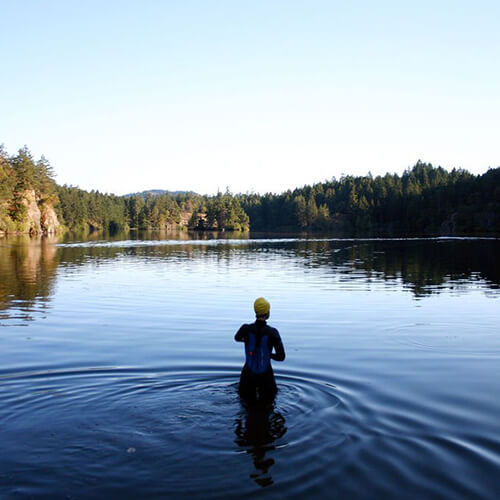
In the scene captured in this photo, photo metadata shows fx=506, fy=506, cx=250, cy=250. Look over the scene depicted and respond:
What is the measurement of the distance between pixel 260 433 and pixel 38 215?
145974mm

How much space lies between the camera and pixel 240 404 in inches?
386

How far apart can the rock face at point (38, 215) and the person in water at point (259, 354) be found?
13403cm

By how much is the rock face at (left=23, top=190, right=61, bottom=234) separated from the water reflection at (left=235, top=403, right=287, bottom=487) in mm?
134564

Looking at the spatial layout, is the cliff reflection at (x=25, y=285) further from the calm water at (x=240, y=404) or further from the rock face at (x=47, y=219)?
the rock face at (x=47, y=219)

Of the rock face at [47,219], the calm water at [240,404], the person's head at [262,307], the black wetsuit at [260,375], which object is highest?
the rock face at [47,219]

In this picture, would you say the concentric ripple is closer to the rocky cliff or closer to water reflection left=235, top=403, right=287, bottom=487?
water reflection left=235, top=403, right=287, bottom=487

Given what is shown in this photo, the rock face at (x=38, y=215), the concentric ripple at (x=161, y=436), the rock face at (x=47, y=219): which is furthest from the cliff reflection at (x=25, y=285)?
the rock face at (x=47, y=219)

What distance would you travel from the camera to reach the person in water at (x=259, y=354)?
9.55 metres

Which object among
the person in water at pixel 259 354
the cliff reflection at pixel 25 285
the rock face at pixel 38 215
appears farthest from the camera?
the rock face at pixel 38 215

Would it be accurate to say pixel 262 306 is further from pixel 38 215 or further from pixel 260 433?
pixel 38 215

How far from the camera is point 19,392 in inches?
416

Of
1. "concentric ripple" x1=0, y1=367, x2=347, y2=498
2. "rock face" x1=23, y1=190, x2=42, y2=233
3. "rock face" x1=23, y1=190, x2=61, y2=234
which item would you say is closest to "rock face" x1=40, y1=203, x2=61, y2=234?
"rock face" x1=23, y1=190, x2=61, y2=234

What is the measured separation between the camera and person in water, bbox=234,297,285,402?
9555 mm

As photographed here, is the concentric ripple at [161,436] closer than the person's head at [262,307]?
Yes
